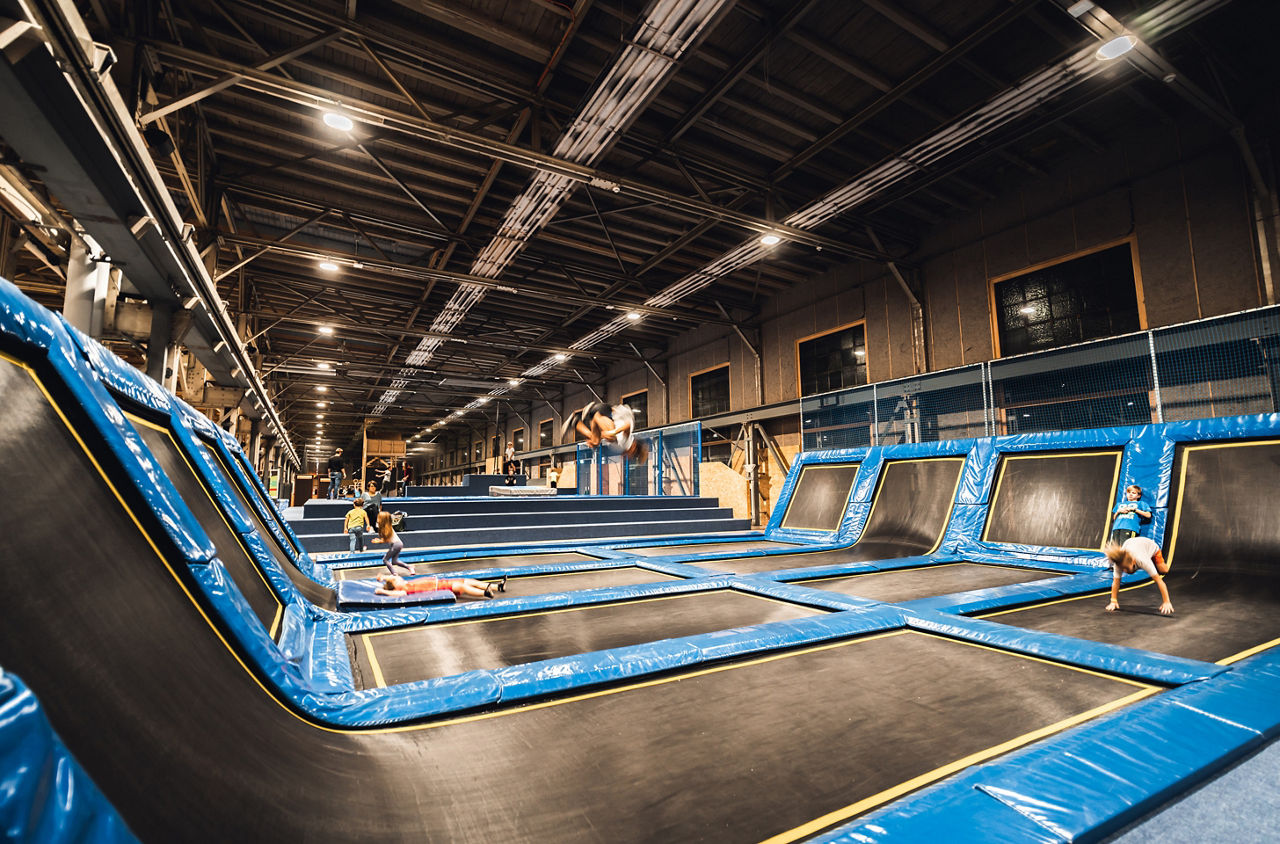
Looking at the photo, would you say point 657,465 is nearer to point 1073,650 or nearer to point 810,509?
point 810,509

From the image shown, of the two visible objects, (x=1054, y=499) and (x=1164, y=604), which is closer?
(x=1164, y=604)

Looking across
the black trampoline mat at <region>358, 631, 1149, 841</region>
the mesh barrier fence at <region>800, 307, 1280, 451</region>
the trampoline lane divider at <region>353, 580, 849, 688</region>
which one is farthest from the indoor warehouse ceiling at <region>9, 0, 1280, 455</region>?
the black trampoline mat at <region>358, 631, 1149, 841</region>

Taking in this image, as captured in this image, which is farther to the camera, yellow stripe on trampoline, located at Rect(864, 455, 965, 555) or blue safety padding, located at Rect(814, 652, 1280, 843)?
yellow stripe on trampoline, located at Rect(864, 455, 965, 555)

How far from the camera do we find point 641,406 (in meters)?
17.3

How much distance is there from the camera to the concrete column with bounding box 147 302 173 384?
18.2 ft

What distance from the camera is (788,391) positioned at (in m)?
12.4

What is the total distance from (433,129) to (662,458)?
785 cm

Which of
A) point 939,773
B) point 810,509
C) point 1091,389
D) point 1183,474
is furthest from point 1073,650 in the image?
point 1091,389

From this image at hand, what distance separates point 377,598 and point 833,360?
33.2ft

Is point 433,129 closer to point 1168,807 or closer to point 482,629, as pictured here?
point 482,629

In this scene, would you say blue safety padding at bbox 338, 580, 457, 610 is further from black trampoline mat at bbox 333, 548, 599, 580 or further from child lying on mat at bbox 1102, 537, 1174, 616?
child lying on mat at bbox 1102, 537, 1174, 616

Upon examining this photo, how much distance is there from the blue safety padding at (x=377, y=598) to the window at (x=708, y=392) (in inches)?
435

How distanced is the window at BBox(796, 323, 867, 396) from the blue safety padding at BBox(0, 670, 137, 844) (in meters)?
11.4

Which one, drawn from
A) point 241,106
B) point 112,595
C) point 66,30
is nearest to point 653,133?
point 241,106
